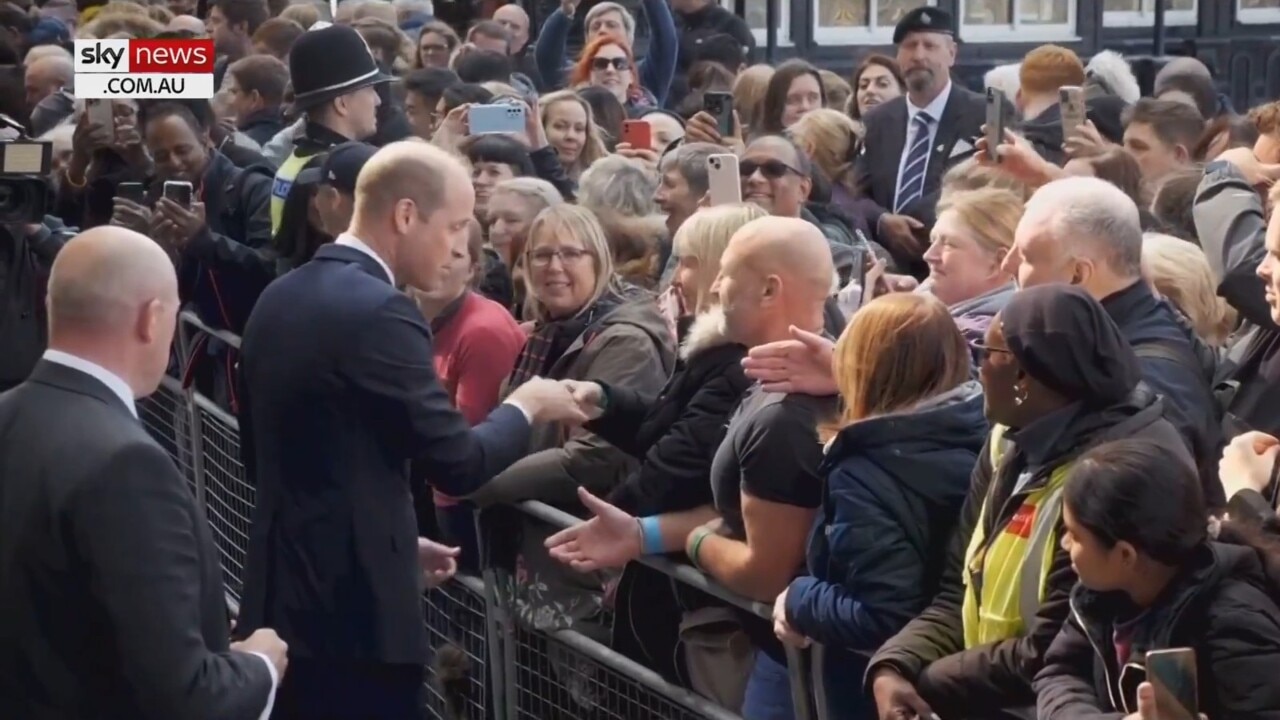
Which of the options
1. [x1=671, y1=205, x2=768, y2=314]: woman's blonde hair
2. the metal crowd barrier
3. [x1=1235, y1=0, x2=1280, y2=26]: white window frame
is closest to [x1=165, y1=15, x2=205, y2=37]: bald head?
the metal crowd barrier

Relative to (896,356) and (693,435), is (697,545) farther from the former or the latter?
(896,356)

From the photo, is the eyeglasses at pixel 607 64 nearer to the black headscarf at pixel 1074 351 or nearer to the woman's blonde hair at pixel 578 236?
the woman's blonde hair at pixel 578 236

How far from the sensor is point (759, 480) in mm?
4809

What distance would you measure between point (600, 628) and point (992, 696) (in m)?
1.70

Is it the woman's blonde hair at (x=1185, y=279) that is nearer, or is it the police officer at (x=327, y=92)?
the woman's blonde hair at (x=1185, y=279)

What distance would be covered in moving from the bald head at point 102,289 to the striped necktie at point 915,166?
5458 millimetres

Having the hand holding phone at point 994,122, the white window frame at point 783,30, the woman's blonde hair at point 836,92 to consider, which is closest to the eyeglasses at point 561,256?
the hand holding phone at point 994,122

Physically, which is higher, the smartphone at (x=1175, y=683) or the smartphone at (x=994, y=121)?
the smartphone at (x=994, y=121)

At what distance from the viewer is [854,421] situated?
179 inches

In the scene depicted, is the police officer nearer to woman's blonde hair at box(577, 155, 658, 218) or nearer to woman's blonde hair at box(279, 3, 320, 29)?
woman's blonde hair at box(577, 155, 658, 218)

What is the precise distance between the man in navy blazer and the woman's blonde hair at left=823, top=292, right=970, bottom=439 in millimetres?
1090

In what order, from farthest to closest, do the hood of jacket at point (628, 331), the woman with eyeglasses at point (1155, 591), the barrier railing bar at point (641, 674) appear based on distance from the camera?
the hood of jacket at point (628, 331)
the barrier railing bar at point (641, 674)
the woman with eyeglasses at point (1155, 591)

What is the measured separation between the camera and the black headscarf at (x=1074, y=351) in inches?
165

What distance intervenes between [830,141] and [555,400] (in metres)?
3.70
